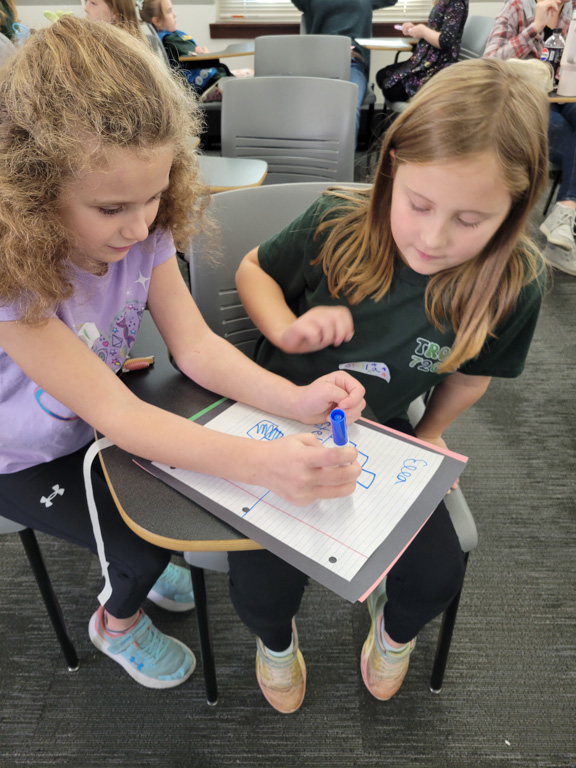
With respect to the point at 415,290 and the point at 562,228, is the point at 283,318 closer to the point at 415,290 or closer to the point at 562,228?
the point at 415,290

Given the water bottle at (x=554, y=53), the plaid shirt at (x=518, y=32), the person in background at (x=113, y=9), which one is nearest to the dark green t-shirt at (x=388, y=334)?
the water bottle at (x=554, y=53)

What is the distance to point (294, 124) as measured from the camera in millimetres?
1836

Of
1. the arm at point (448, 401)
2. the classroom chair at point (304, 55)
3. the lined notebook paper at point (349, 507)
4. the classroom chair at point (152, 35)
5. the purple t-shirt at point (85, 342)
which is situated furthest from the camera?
the classroom chair at point (152, 35)

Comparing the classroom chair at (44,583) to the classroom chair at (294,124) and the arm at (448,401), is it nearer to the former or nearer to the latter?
the arm at (448,401)

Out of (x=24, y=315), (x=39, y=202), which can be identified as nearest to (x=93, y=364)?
(x=24, y=315)

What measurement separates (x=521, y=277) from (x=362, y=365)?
285 millimetres

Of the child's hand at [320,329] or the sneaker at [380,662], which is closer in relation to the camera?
the child's hand at [320,329]

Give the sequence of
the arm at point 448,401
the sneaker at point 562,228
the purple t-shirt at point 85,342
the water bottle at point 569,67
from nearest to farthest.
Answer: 1. the purple t-shirt at point 85,342
2. the arm at point 448,401
3. the water bottle at point 569,67
4. the sneaker at point 562,228

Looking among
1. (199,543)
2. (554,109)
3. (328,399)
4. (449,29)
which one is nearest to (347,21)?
(449,29)

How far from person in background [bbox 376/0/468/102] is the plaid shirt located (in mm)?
197

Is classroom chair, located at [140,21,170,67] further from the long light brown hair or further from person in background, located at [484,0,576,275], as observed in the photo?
the long light brown hair

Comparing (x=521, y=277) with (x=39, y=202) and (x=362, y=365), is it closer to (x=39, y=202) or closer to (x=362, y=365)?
(x=362, y=365)

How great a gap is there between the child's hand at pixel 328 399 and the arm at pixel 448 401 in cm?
31

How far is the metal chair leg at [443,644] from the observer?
0.96 metres
